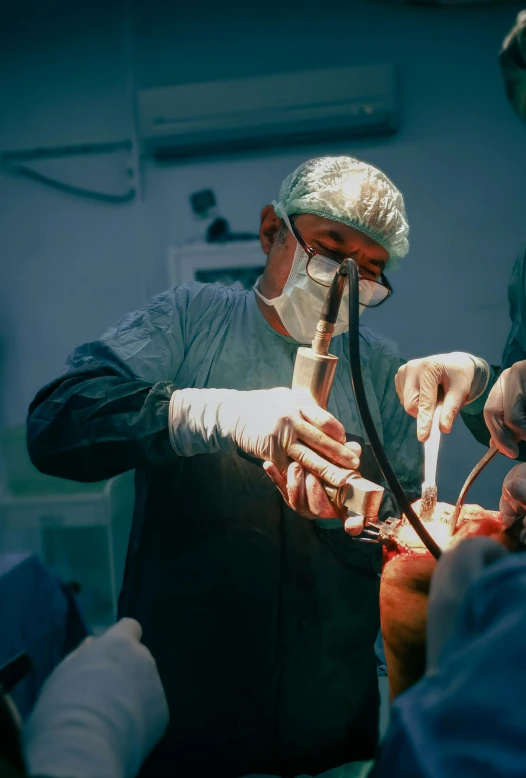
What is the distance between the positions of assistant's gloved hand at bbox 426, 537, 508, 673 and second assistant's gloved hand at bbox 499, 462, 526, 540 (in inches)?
14.2

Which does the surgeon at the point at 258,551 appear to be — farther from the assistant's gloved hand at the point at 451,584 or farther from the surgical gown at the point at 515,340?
the assistant's gloved hand at the point at 451,584

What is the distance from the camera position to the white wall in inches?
55.6

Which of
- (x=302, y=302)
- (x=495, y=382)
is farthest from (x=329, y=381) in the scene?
(x=495, y=382)

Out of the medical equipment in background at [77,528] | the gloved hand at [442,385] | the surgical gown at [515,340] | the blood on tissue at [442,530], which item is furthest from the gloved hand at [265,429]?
the medical equipment in background at [77,528]

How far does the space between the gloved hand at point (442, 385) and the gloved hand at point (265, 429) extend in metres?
0.24

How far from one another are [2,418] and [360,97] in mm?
1395

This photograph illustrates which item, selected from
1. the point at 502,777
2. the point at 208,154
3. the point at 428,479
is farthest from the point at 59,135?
the point at 502,777

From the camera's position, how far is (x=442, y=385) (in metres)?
1.19

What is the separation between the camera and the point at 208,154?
67.1 inches

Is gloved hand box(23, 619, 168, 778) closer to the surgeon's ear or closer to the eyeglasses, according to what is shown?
the eyeglasses

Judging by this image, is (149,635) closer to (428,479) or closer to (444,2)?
(428,479)

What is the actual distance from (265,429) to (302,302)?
378 millimetres

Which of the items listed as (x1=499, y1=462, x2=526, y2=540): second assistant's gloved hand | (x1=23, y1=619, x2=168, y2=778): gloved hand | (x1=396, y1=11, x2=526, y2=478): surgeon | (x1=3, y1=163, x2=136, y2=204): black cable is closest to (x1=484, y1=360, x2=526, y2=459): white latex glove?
(x1=396, y1=11, x2=526, y2=478): surgeon

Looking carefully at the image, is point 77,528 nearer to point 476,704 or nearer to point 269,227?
point 269,227
